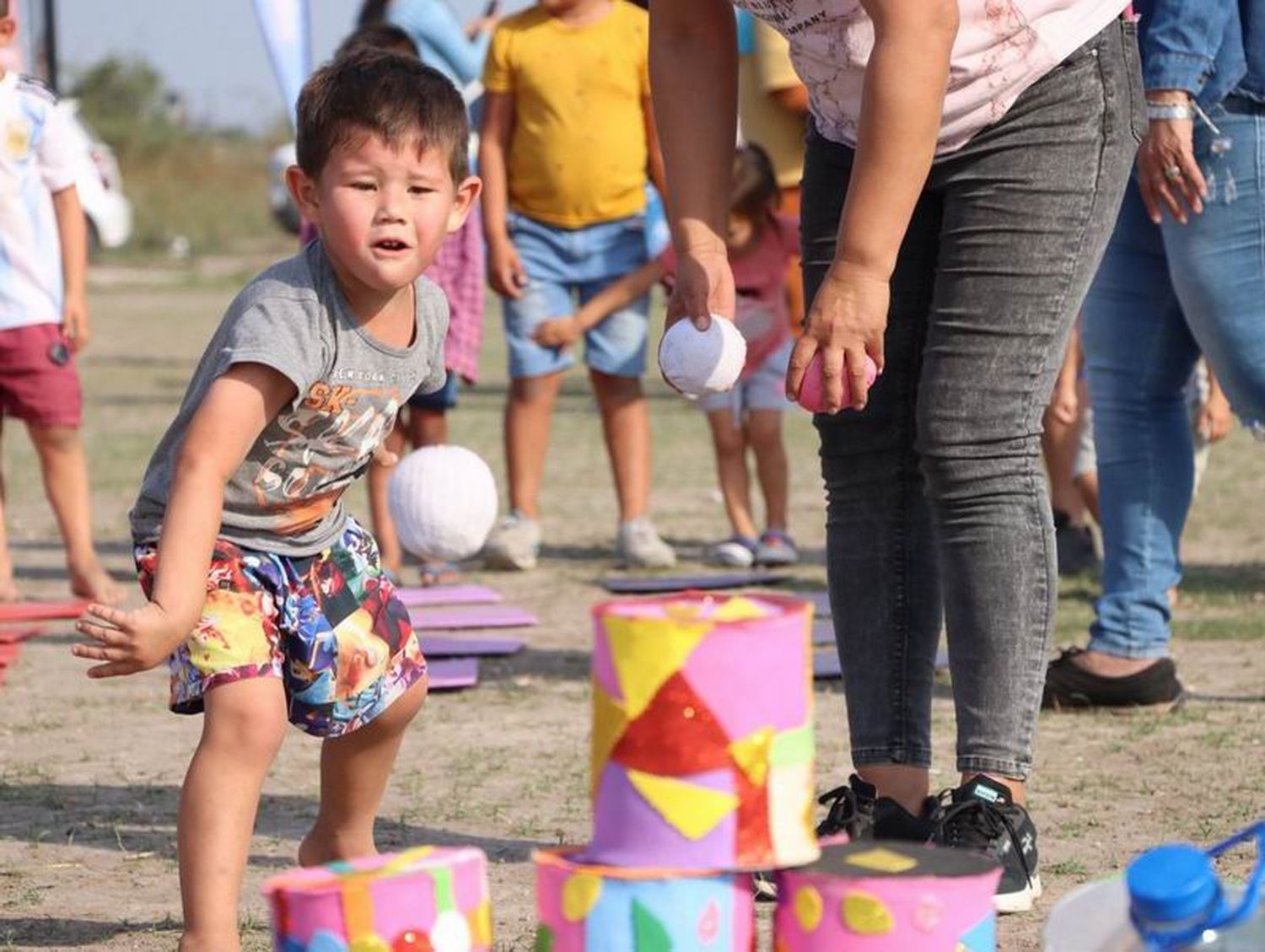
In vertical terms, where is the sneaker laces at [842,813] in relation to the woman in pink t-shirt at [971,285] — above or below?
below

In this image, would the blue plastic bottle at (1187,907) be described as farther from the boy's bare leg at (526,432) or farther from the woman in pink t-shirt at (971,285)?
the boy's bare leg at (526,432)

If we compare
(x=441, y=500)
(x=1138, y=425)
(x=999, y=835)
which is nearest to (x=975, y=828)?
(x=999, y=835)

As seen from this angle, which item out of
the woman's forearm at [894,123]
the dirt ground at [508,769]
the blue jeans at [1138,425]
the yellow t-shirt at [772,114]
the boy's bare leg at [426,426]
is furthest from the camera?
the yellow t-shirt at [772,114]

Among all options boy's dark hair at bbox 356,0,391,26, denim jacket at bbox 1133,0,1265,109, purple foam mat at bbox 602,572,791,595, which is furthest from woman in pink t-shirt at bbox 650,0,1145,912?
boy's dark hair at bbox 356,0,391,26

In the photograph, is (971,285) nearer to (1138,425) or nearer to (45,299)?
(1138,425)

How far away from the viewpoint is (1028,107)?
3191mm

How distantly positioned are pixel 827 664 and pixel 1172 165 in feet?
5.04

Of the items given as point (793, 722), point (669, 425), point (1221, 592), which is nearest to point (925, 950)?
point (793, 722)

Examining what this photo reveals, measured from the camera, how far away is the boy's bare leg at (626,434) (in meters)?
7.13

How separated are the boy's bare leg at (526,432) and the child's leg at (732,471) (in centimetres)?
58

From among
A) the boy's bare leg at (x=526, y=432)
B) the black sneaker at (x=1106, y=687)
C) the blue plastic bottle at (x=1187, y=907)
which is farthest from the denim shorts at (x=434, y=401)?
the blue plastic bottle at (x=1187, y=907)

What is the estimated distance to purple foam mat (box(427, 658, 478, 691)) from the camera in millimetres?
5031

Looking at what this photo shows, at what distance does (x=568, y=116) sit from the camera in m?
7.08

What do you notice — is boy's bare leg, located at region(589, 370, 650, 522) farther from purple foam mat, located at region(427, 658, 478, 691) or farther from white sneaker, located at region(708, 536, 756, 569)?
purple foam mat, located at region(427, 658, 478, 691)
